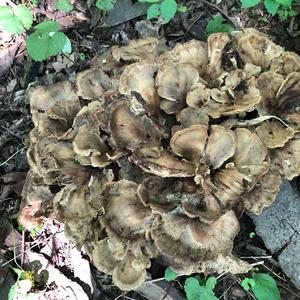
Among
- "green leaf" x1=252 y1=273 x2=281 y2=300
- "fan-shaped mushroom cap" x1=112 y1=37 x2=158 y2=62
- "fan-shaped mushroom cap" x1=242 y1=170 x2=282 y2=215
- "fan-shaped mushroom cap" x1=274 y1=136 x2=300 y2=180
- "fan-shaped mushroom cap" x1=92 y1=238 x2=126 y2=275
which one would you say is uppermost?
"fan-shaped mushroom cap" x1=112 y1=37 x2=158 y2=62

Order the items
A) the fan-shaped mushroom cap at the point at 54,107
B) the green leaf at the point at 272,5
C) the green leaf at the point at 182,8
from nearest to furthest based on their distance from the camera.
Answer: the fan-shaped mushroom cap at the point at 54,107 → the green leaf at the point at 272,5 → the green leaf at the point at 182,8

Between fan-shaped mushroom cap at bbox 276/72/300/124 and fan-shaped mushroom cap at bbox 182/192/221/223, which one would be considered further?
fan-shaped mushroom cap at bbox 276/72/300/124

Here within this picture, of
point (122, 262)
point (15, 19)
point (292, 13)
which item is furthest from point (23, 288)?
point (292, 13)

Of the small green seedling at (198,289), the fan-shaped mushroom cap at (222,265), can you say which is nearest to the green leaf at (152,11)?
the fan-shaped mushroom cap at (222,265)

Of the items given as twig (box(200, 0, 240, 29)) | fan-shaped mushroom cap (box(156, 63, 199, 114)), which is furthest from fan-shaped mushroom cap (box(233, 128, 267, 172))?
twig (box(200, 0, 240, 29))

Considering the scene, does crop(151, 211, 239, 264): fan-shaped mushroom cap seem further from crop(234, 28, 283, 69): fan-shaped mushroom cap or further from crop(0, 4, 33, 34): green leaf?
crop(0, 4, 33, 34): green leaf

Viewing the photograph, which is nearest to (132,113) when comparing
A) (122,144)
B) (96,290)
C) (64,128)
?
(122,144)

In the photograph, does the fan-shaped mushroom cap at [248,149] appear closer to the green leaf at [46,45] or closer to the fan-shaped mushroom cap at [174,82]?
the fan-shaped mushroom cap at [174,82]
